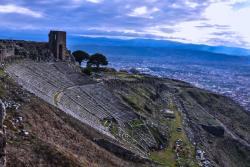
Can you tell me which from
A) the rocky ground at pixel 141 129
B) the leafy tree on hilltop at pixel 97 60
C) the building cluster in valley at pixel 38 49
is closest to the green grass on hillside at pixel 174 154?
the rocky ground at pixel 141 129

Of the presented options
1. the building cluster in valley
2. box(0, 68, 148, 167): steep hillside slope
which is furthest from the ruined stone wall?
box(0, 68, 148, 167): steep hillside slope

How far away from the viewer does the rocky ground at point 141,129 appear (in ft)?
85.0

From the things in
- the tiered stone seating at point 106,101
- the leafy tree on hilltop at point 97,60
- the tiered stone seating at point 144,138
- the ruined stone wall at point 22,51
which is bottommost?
the tiered stone seating at point 144,138

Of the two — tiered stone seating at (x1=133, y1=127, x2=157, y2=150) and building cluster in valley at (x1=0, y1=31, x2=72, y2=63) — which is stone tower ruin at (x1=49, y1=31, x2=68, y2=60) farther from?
tiered stone seating at (x1=133, y1=127, x2=157, y2=150)

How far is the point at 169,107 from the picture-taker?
76625mm

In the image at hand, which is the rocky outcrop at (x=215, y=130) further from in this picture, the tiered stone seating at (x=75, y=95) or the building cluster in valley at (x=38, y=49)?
the building cluster in valley at (x=38, y=49)

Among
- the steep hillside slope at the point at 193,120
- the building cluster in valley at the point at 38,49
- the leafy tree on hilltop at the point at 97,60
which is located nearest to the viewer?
the steep hillside slope at the point at 193,120

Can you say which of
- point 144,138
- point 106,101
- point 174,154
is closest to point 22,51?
point 106,101

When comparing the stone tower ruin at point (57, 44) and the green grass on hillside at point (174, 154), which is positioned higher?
the stone tower ruin at point (57, 44)

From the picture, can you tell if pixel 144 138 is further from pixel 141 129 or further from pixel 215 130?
pixel 215 130

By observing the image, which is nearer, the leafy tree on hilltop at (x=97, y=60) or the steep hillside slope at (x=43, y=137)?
the steep hillside slope at (x=43, y=137)

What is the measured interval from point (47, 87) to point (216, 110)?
52263 millimetres

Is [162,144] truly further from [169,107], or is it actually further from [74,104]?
[169,107]

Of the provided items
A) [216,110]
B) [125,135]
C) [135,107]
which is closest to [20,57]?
[135,107]
